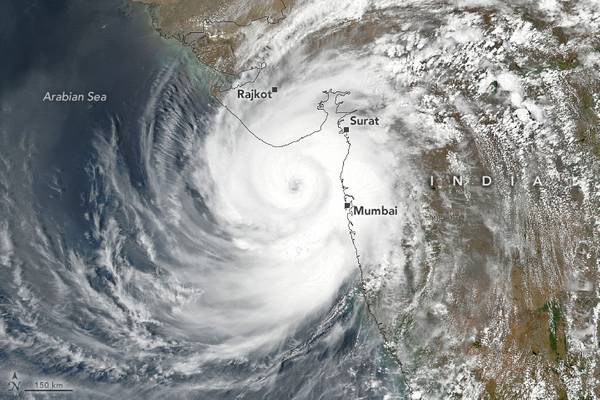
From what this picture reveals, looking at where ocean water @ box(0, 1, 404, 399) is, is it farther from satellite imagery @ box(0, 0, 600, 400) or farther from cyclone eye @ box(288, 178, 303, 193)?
cyclone eye @ box(288, 178, 303, 193)

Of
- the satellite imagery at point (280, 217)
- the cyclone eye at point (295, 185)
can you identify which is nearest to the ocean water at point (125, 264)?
the satellite imagery at point (280, 217)

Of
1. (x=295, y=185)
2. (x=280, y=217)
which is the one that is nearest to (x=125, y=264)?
(x=280, y=217)

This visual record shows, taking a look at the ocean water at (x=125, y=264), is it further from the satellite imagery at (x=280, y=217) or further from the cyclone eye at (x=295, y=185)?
the cyclone eye at (x=295, y=185)

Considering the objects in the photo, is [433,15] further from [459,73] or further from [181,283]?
[181,283]

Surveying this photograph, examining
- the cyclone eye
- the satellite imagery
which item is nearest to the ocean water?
the satellite imagery

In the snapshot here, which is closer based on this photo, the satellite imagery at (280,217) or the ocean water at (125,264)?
the satellite imagery at (280,217)

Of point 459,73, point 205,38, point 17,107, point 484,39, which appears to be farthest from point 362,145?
point 17,107
